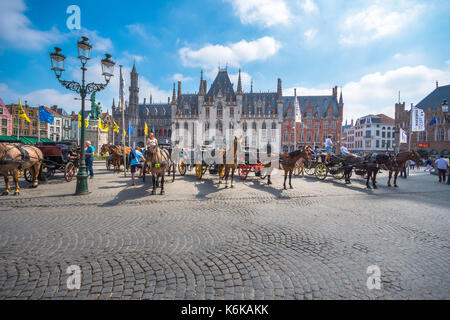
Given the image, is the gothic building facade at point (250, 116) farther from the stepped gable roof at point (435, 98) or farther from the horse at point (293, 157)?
the horse at point (293, 157)

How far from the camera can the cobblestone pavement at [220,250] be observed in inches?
90.7

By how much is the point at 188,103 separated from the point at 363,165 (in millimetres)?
47064

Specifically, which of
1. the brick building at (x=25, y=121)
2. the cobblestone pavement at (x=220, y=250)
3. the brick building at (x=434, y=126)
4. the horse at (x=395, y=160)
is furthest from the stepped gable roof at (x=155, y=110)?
the cobblestone pavement at (x=220, y=250)

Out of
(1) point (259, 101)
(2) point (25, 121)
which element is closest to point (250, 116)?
(1) point (259, 101)

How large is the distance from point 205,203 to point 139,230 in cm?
244

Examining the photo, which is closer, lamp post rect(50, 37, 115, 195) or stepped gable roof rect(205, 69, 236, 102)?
lamp post rect(50, 37, 115, 195)

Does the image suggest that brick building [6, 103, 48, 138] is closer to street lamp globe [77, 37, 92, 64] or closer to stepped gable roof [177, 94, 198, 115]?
stepped gable roof [177, 94, 198, 115]

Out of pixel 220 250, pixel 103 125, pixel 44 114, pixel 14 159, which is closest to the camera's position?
pixel 220 250

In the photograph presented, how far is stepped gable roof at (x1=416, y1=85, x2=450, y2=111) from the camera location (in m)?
40.9

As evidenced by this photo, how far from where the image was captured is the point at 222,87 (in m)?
49.5

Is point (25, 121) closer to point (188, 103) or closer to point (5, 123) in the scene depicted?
point (5, 123)

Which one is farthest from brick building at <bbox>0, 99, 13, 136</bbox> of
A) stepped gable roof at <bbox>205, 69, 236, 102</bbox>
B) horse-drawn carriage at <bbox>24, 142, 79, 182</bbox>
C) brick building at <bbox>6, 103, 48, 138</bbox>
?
horse-drawn carriage at <bbox>24, 142, 79, 182</bbox>

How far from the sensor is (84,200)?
20.2ft

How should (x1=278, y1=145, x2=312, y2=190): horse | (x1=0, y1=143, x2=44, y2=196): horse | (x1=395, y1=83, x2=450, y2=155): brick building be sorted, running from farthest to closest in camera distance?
(x1=395, y1=83, x2=450, y2=155): brick building < (x1=278, y1=145, x2=312, y2=190): horse < (x1=0, y1=143, x2=44, y2=196): horse
